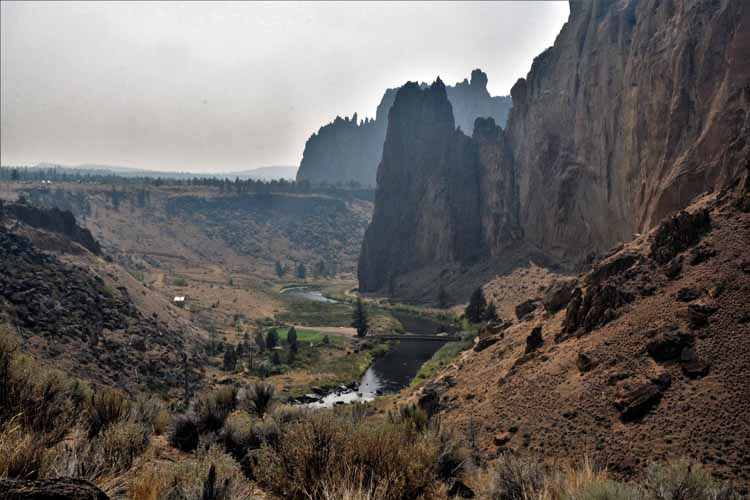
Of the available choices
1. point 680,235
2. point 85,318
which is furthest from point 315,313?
point 680,235

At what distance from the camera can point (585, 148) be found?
5884cm

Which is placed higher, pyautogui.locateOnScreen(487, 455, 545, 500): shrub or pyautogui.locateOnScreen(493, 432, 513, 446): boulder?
pyautogui.locateOnScreen(487, 455, 545, 500): shrub

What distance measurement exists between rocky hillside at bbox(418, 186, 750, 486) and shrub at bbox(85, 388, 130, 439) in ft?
37.0

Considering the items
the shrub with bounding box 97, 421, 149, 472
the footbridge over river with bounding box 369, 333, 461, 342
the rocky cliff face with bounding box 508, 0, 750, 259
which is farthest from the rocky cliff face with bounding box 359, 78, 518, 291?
the shrub with bounding box 97, 421, 149, 472

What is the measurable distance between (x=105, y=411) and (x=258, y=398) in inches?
A: 194

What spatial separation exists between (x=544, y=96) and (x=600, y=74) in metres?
16.7

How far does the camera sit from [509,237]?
7975 cm

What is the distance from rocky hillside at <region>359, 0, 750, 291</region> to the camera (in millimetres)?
31625

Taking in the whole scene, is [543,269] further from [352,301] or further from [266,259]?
[266,259]

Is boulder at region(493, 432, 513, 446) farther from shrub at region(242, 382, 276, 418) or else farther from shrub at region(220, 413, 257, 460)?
shrub at region(220, 413, 257, 460)

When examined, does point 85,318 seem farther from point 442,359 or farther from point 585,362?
point 585,362

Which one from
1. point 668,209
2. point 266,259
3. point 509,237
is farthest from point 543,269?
point 266,259

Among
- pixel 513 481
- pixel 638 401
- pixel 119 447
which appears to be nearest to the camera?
pixel 513 481

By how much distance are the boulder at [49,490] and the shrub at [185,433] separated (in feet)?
27.3
